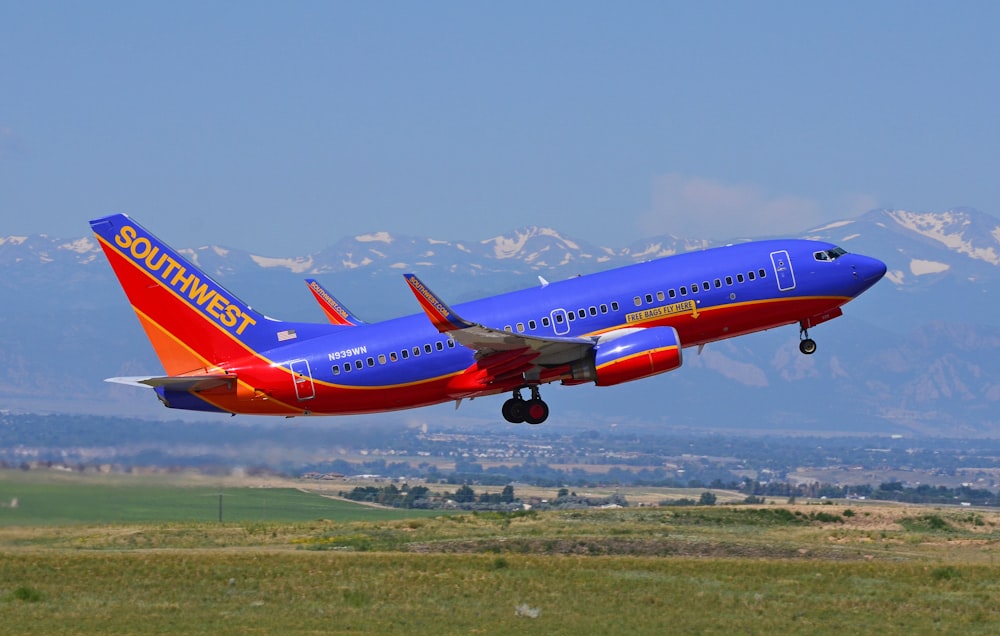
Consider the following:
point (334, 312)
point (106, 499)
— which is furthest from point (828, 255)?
point (106, 499)

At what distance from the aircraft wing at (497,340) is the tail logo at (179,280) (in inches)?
357

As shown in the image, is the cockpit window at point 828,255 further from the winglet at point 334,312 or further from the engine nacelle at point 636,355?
the winglet at point 334,312

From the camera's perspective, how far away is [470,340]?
53.1 m

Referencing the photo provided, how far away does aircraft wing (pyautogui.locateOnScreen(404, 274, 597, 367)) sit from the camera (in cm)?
5022

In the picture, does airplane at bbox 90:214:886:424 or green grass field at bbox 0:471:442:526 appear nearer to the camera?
airplane at bbox 90:214:886:424

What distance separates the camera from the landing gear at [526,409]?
57562 mm

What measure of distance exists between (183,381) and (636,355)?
1672cm

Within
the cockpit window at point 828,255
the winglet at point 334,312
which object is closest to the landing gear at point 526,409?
the winglet at point 334,312

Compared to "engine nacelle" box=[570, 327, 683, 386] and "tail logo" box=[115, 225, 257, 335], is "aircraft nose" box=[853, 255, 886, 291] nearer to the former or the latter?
"engine nacelle" box=[570, 327, 683, 386]

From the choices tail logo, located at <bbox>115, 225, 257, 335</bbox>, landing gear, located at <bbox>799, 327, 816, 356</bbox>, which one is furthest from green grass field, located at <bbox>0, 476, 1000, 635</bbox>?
landing gear, located at <bbox>799, 327, 816, 356</bbox>

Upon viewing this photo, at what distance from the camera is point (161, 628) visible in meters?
41.3

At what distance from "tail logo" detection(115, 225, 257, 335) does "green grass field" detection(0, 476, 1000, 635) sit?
7872mm

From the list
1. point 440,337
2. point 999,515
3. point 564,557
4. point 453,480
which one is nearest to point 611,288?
point 440,337

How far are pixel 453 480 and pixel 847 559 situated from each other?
366 ft
